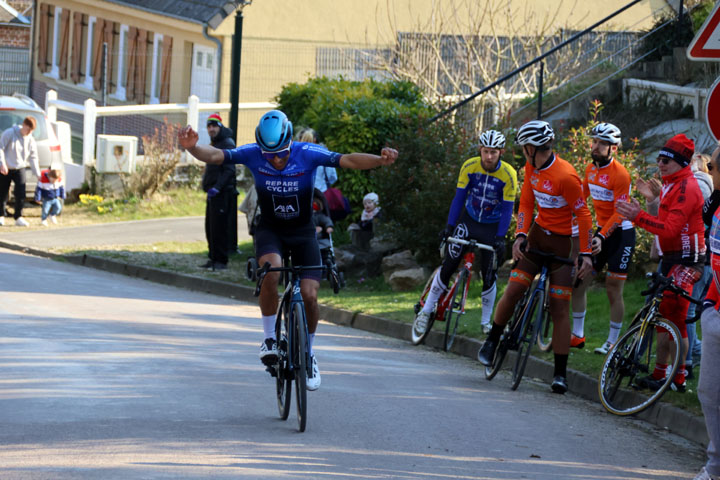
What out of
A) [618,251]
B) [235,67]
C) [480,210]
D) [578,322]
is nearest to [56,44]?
[235,67]

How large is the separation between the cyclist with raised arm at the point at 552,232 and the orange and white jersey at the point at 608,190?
1.10 m

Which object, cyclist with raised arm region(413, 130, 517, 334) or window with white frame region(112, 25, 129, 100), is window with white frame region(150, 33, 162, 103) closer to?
window with white frame region(112, 25, 129, 100)

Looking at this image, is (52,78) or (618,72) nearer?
(618,72)

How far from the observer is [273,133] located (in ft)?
25.3

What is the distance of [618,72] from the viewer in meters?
21.4

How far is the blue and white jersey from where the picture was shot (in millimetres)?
7836

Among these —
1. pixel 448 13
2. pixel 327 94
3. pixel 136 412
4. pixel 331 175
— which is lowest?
pixel 136 412

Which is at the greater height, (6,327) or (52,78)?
(52,78)

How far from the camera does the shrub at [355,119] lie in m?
17.8

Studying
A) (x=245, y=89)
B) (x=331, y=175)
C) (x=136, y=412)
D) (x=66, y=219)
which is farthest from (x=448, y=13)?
(x=136, y=412)

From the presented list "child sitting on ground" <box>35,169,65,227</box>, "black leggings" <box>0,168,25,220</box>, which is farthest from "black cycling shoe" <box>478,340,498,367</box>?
"black leggings" <box>0,168,25,220</box>

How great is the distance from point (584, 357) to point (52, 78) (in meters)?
34.0

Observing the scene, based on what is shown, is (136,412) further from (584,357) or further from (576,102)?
(576,102)

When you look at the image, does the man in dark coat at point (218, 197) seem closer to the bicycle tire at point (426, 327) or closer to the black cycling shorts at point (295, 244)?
the bicycle tire at point (426, 327)
